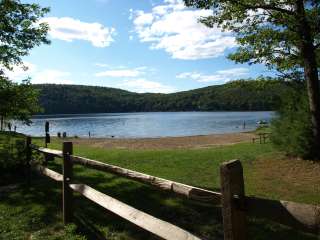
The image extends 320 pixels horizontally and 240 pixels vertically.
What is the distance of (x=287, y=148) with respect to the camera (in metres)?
17.1

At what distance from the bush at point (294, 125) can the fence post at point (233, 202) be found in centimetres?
1392

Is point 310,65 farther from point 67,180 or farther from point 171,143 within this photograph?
point 171,143

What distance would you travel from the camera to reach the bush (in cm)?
1633

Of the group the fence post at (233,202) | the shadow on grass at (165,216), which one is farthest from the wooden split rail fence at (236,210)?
the shadow on grass at (165,216)

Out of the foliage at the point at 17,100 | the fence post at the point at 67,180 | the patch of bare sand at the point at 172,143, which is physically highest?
the foliage at the point at 17,100

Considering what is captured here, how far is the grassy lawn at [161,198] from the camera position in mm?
7312

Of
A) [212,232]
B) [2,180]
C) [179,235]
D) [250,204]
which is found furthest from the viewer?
[2,180]

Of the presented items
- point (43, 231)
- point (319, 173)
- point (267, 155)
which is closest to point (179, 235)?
point (43, 231)

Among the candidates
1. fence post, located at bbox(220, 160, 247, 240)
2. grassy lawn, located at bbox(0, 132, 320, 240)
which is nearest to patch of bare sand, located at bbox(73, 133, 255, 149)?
grassy lawn, located at bbox(0, 132, 320, 240)

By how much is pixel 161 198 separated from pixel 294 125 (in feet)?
31.3

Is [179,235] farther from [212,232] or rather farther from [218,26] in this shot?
[218,26]

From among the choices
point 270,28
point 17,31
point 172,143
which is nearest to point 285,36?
point 270,28

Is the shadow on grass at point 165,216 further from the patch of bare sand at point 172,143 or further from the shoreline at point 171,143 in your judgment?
the patch of bare sand at point 172,143

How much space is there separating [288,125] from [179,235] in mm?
14437
